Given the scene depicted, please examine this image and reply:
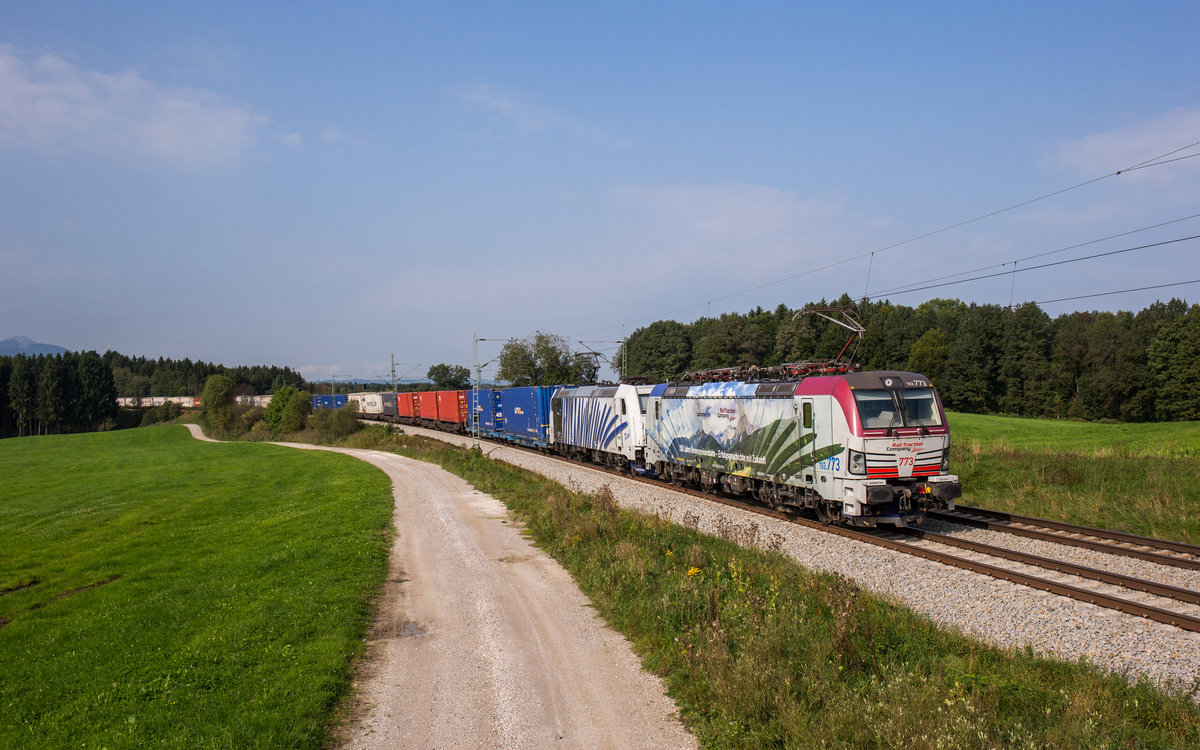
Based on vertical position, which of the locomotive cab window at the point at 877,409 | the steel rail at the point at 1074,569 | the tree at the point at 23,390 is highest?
the tree at the point at 23,390

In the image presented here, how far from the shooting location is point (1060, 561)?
12195 millimetres

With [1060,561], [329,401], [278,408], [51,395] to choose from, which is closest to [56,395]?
[51,395]

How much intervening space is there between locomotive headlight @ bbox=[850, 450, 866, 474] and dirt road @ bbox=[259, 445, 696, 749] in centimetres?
665

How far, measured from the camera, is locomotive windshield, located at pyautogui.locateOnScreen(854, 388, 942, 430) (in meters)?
14.7

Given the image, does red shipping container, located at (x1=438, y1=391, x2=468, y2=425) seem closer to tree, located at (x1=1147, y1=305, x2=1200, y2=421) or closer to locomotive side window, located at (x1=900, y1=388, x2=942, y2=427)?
locomotive side window, located at (x1=900, y1=388, x2=942, y2=427)

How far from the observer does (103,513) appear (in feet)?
77.6

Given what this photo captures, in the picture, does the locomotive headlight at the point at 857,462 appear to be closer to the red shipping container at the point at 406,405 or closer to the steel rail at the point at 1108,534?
the steel rail at the point at 1108,534

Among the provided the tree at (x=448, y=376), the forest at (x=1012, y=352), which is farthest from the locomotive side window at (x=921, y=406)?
the tree at (x=448, y=376)

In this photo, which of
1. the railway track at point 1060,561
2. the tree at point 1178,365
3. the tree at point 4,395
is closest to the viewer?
the railway track at point 1060,561

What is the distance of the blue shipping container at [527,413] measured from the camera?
39.2 m

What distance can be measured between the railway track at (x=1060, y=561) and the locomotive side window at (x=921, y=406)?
98.3 inches

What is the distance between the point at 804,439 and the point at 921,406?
2.68m

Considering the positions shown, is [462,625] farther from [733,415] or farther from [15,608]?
[733,415]

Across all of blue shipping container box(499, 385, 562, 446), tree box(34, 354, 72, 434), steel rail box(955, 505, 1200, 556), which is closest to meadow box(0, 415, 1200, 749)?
steel rail box(955, 505, 1200, 556)
